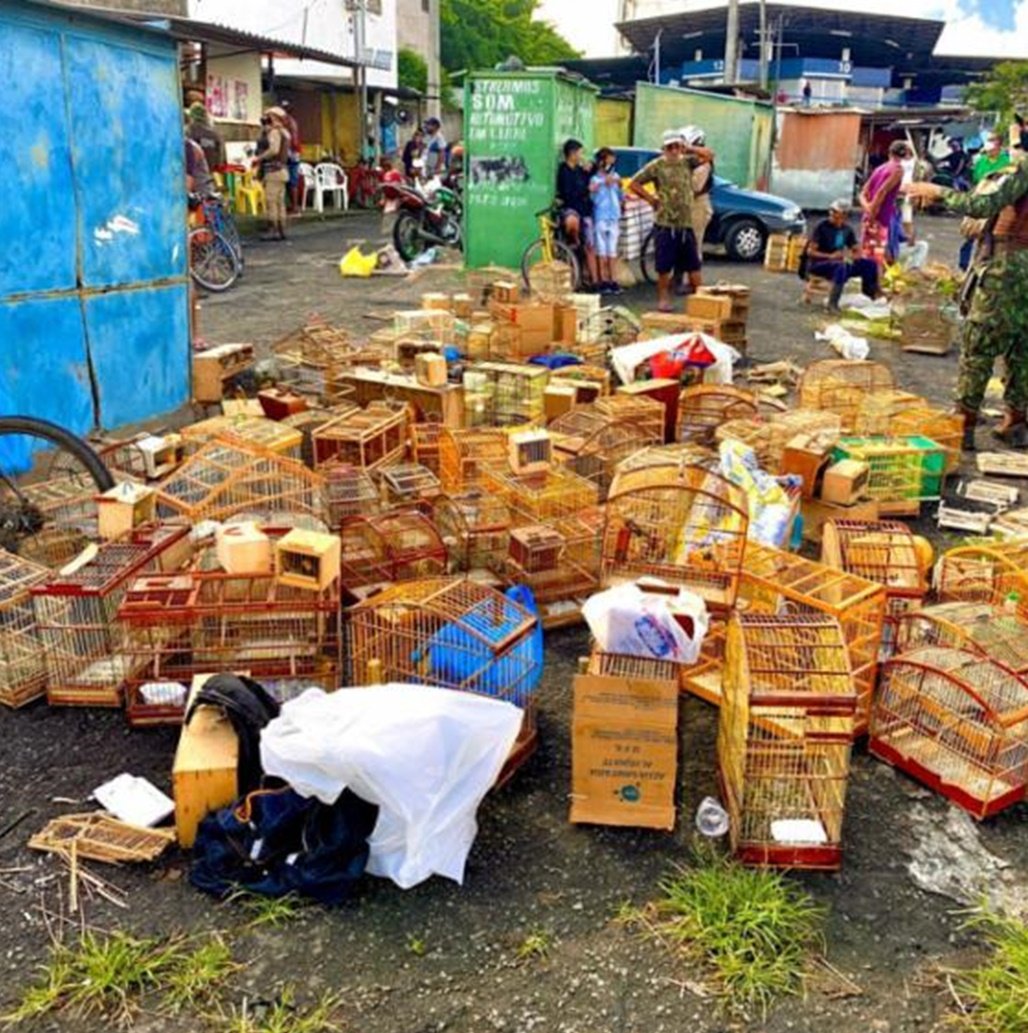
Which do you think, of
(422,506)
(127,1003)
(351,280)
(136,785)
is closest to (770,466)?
(422,506)

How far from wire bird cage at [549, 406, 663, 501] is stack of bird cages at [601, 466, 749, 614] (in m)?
0.74

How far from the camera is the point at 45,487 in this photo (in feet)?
17.3

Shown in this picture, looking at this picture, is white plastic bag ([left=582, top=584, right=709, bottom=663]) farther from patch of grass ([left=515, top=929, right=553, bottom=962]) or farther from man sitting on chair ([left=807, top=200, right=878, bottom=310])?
man sitting on chair ([left=807, top=200, right=878, bottom=310])

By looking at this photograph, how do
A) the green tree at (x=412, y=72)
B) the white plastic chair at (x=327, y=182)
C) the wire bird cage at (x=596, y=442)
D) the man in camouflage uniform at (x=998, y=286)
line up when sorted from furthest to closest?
1. the green tree at (x=412, y=72)
2. the white plastic chair at (x=327, y=182)
3. the man in camouflage uniform at (x=998, y=286)
4. the wire bird cage at (x=596, y=442)

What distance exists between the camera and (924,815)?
3.59m

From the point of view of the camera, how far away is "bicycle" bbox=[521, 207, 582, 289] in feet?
39.0

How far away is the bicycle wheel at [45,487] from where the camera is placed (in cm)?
497

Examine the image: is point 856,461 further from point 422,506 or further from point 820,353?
point 820,353

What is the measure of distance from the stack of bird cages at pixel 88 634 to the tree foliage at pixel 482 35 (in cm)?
4139

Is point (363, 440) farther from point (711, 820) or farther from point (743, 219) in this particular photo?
point (743, 219)

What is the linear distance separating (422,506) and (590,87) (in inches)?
400

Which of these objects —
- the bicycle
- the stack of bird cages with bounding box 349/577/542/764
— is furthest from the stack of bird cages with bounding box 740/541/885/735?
the bicycle

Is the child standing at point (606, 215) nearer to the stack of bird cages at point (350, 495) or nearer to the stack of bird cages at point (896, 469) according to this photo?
the stack of bird cages at point (896, 469)

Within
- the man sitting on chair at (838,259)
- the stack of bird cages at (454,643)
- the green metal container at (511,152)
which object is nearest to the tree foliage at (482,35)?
the green metal container at (511,152)
